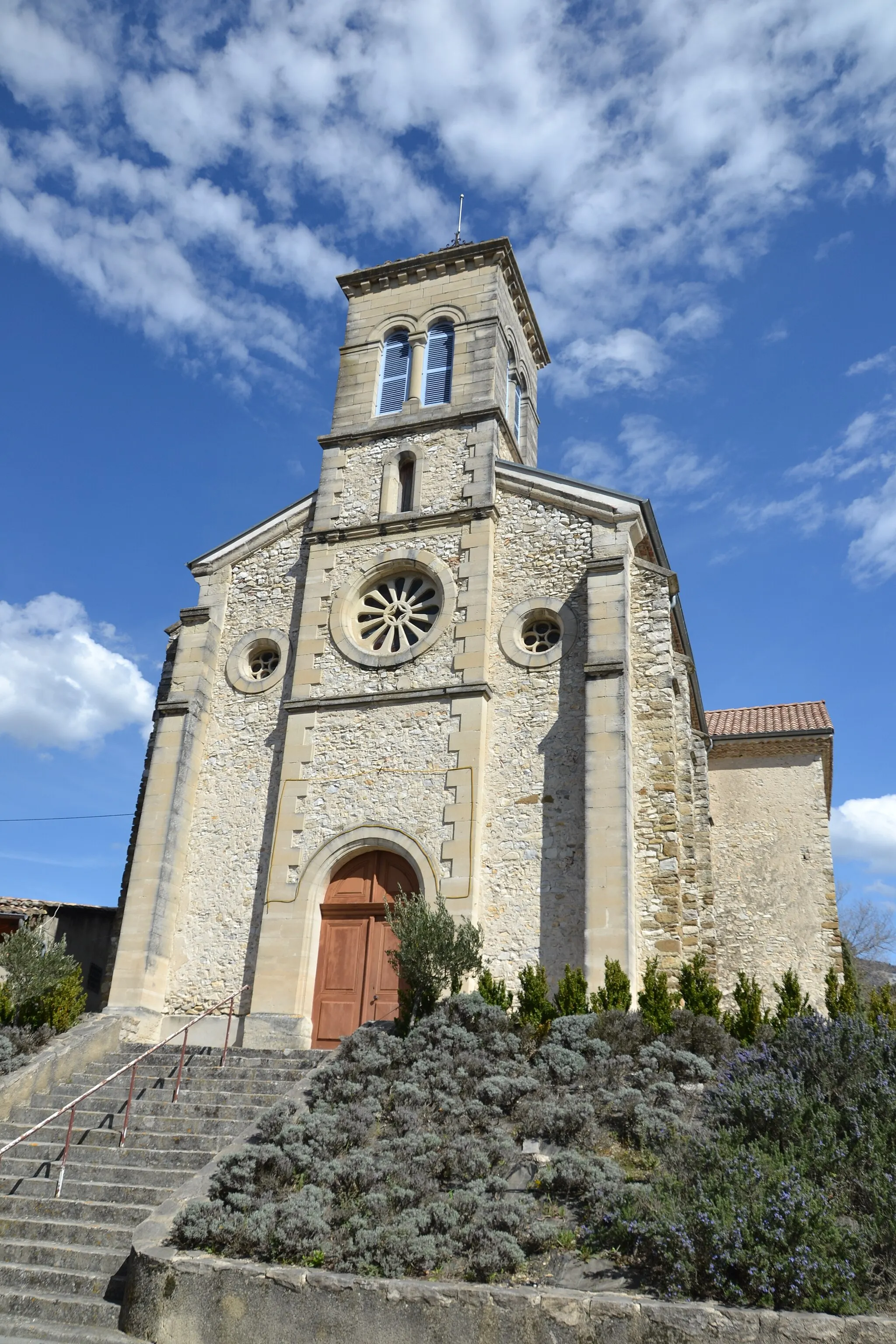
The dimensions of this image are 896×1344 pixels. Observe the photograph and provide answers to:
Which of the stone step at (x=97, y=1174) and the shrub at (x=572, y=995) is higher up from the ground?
the shrub at (x=572, y=995)

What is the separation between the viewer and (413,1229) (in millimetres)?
7262

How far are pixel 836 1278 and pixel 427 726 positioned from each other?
9.63 meters

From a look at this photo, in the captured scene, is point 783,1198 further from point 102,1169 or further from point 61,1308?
→ point 102,1169

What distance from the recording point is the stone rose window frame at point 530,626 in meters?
14.9

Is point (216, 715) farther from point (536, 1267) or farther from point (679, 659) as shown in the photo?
point (536, 1267)

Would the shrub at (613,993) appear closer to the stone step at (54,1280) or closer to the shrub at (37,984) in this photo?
the stone step at (54,1280)

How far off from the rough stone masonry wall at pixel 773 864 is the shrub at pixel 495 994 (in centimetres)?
851

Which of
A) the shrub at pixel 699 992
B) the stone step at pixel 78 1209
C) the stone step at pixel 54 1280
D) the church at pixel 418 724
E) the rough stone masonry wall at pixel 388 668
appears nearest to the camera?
the stone step at pixel 54 1280

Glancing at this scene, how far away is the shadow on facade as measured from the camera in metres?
13.1

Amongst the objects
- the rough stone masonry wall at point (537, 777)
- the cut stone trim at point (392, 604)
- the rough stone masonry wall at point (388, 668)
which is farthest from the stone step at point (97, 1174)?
the cut stone trim at point (392, 604)

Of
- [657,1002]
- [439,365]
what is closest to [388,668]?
[439,365]

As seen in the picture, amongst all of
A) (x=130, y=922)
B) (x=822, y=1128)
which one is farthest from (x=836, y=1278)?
(x=130, y=922)

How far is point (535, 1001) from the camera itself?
11.9 metres

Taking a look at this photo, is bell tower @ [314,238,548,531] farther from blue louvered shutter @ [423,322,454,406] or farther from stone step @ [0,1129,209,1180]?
stone step @ [0,1129,209,1180]
